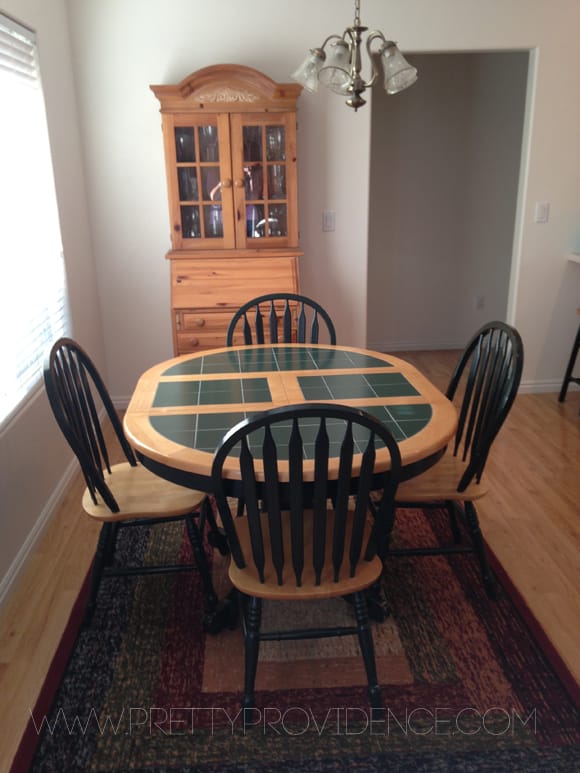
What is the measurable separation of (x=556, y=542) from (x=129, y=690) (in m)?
1.65

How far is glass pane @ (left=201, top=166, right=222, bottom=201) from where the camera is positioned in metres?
3.49

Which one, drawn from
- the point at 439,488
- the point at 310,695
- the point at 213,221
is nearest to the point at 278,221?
the point at 213,221

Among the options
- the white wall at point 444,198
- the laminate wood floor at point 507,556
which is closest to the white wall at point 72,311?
the laminate wood floor at point 507,556

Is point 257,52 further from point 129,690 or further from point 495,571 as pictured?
point 129,690

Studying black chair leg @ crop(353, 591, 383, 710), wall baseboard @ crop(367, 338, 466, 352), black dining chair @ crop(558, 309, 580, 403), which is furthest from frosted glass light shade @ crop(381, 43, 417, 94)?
wall baseboard @ crop(367, 338, 466, 352)

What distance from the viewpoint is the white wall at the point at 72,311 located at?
2.39 m

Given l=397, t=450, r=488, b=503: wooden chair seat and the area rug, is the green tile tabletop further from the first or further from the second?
the area rug

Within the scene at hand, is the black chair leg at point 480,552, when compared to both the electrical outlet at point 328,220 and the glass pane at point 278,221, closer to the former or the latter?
the glass pane at point 278,221

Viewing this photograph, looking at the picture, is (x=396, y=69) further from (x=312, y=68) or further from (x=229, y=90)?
(x=229, y=90)

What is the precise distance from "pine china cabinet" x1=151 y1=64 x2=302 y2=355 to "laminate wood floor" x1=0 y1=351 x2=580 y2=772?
1116 mm

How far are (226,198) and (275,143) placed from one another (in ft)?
1.26

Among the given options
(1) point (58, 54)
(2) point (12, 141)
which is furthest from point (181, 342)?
(1) point (58, 54)

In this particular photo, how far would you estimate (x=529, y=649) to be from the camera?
2006mm

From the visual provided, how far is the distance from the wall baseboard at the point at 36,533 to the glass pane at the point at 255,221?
59.2 inches
